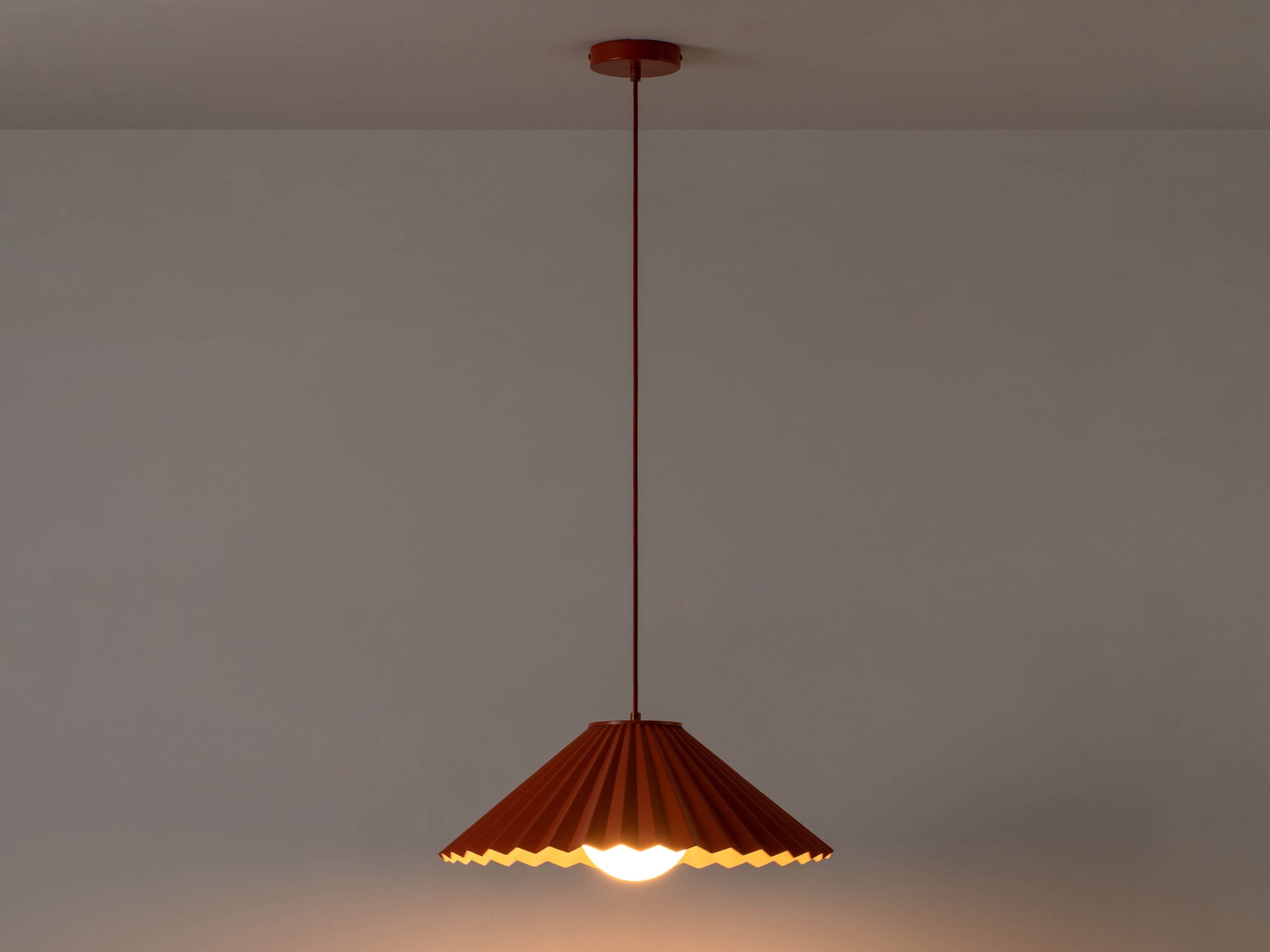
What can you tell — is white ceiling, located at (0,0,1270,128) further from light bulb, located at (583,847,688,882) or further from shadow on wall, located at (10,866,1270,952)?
shadow on wall, located at (10,866,1270,952)

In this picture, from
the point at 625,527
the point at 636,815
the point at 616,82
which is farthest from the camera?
the point at 625,527

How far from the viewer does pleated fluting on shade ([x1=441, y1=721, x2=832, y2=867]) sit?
4.62ft

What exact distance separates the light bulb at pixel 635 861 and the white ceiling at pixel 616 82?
47.8 inches

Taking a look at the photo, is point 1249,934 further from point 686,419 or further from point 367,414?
point 367,414

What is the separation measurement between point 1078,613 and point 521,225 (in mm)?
1321

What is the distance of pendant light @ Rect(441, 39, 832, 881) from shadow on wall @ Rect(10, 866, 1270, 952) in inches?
27.8

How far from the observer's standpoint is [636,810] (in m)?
1.43

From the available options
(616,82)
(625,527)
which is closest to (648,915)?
(625,527)

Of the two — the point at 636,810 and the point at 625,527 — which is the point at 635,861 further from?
the point at 625,527

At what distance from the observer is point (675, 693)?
7.44ft

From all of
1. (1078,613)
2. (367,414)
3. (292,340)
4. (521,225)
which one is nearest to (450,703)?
(367,414)

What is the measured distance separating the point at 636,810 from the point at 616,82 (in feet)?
4.26

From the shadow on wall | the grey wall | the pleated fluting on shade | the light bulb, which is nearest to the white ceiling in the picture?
the grey wall

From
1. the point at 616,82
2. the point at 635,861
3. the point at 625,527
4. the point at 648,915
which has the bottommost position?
the point at 648,915
